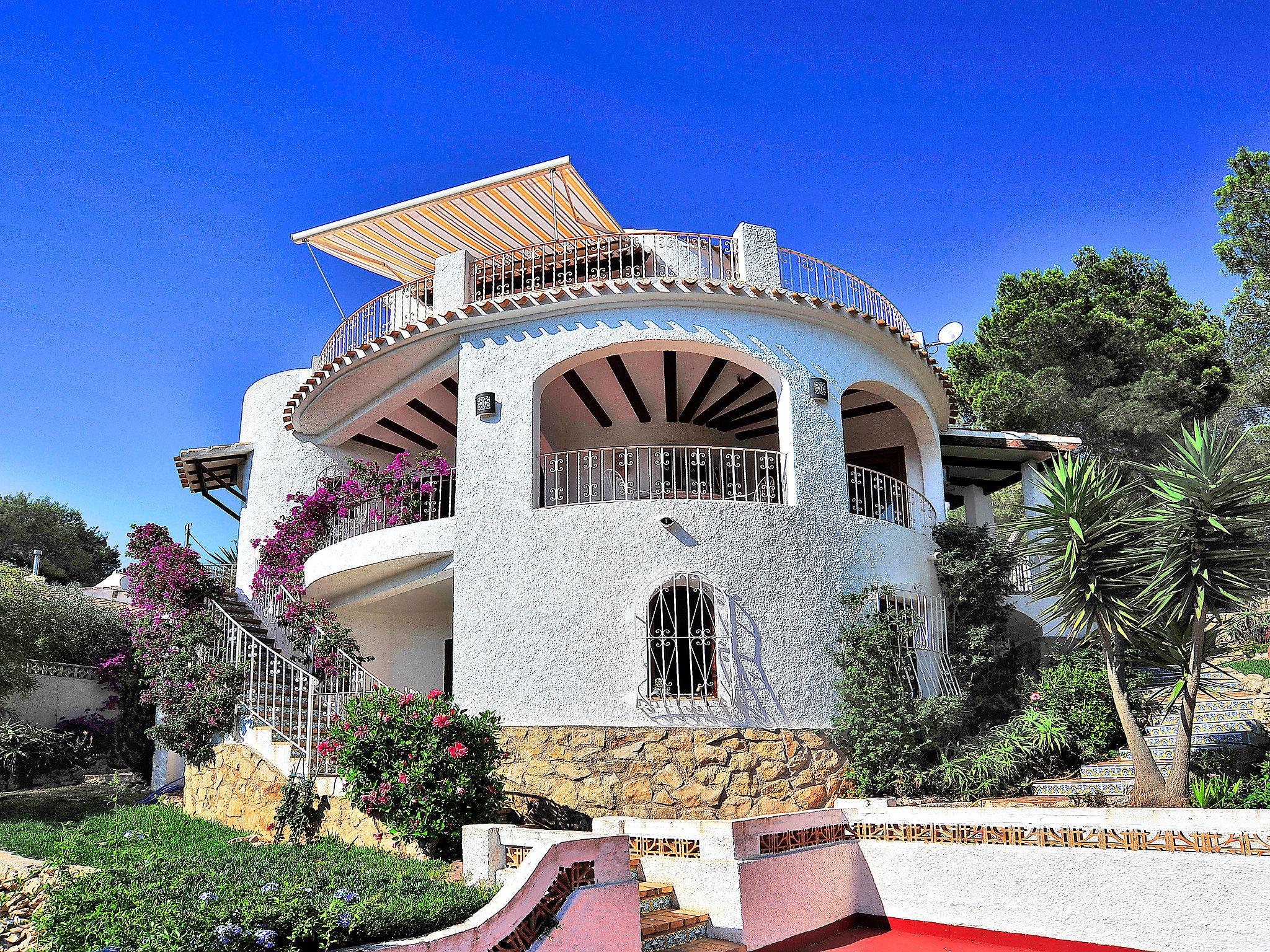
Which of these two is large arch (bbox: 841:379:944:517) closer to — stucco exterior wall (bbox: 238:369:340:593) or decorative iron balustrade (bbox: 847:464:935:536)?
decorative iron balustrade (bbox: 847:464:935:536)

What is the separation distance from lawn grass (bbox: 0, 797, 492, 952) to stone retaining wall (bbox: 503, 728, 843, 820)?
263 centimetres

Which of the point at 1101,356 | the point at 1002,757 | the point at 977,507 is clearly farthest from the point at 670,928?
the point at 1101,356

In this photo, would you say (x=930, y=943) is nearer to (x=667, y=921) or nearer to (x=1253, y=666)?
(x=667, y=921)

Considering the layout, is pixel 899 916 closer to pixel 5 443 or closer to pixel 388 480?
pixel 388 480

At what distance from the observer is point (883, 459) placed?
65.0 ft

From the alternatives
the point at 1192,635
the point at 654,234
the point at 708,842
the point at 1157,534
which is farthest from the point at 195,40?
the point at 1192,635

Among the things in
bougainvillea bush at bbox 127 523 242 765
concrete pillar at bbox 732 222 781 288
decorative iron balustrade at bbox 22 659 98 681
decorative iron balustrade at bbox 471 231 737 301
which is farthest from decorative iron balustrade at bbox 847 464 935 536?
decorative iron balustrade at bbox 22 659 98 681

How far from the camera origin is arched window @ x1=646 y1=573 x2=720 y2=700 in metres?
13.2

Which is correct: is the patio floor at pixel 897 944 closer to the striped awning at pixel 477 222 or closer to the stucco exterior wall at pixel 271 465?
the striped awning at pixel 477 222

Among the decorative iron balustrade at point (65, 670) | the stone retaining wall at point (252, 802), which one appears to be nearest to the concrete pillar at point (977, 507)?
the stone retaining wall at point (252, 802)

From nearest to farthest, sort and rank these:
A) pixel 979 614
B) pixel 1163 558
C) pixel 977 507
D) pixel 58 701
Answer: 1. pixel 1163 558
2. pixel 979 614
3. pixel 58 701
4. pixel 977 507

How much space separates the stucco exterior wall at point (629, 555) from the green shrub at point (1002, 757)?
181 cm

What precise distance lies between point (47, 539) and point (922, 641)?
143ft

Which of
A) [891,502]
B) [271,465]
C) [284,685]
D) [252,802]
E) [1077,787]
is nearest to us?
[1077,787]
